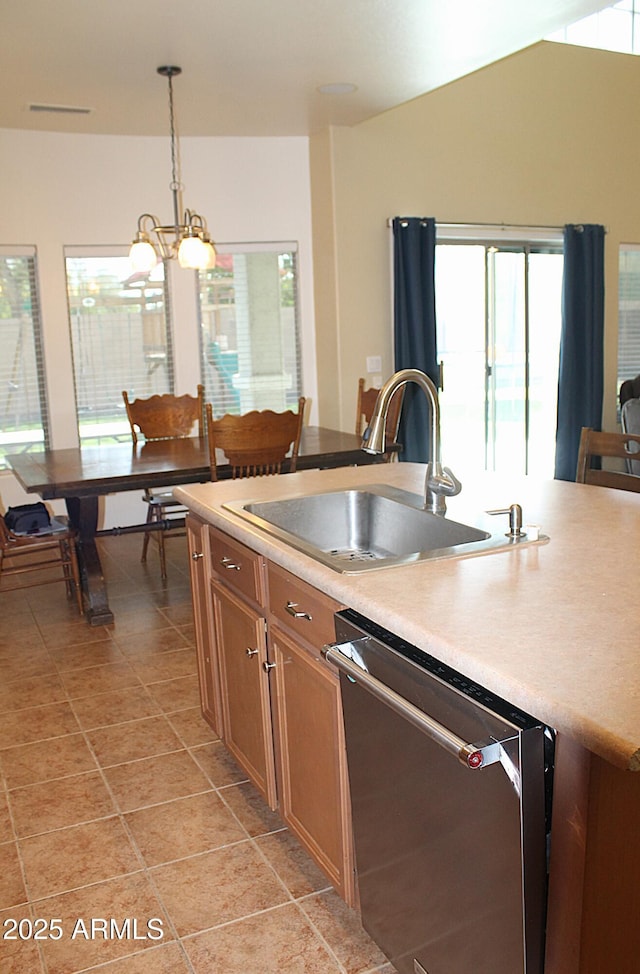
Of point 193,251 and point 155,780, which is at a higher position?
point 193,251

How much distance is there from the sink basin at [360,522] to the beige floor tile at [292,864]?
0.81 meters

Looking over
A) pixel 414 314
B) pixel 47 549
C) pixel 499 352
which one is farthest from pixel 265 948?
pixel 499 352

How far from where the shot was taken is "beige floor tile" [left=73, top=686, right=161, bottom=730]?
10.6 feet

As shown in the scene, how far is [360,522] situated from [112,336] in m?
4.02

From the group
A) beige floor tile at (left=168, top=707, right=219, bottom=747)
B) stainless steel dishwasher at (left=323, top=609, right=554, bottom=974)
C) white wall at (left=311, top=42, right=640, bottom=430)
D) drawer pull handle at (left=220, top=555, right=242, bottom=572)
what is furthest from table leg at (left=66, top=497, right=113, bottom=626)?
stainless steel dishwasher at (left=323, top=609, right=554, bottom=974)

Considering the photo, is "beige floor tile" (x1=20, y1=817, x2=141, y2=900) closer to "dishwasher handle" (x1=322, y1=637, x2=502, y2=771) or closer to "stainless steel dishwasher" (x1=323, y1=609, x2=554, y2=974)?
"stainless steel dishwasher" (x1=323, y1=609, x2=554, y2=974)

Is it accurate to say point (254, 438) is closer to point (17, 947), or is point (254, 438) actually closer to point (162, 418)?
point (162, 418)

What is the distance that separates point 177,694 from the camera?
11.2 ft

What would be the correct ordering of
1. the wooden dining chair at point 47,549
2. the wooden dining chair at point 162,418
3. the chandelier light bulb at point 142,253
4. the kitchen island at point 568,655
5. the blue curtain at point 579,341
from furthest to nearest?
1. the blue curtain at point 579,341
2. the wooden dining chair at point 162,418
3. the chandelier light bulb at point 142,253
4. the wooden dining chair at point 47,549
5. the kitchen island at point 568,655

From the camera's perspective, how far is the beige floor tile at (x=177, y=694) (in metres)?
3.32

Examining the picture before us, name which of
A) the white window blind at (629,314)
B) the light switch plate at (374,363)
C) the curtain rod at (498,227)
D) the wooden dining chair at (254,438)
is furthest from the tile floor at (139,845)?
the white window blind at (629,314)

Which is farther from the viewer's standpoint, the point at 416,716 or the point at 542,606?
the point at 542,606

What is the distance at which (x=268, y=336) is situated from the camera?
6.40m

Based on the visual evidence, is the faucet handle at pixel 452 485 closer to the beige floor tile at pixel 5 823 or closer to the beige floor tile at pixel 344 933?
the beige floor tile at pixel 344 933
